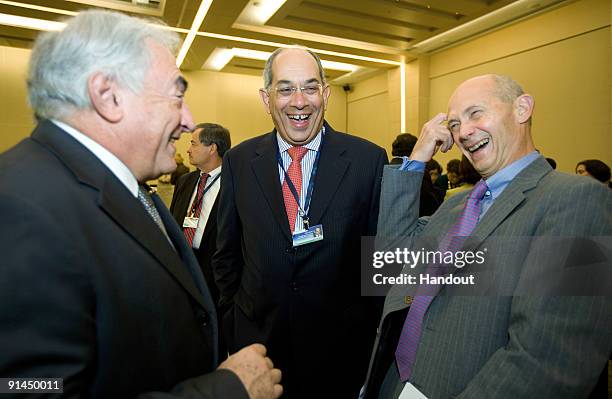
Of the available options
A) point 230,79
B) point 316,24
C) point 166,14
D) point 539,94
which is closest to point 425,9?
point 316,24

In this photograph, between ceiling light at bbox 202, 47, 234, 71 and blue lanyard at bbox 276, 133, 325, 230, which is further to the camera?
ceiling light at bbox 202, 47, 234, 71

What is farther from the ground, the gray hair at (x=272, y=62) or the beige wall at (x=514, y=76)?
the beige wall at (x=514, y=76)

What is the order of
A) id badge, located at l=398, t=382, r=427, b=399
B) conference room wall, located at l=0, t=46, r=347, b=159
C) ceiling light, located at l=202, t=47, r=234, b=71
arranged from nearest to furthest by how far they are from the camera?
id badge, located at l=398, t=382, r=427, b=399, ceiling light, located at l=202, t=47, r=234, b=71, conference room wall, located at l=0, t=46, r=347, b=159

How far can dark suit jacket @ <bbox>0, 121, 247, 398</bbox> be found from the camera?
2.17 ft

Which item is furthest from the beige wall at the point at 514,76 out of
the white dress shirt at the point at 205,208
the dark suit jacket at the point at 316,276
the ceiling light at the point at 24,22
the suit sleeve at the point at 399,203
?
the suit sleeve at the point at 399,203

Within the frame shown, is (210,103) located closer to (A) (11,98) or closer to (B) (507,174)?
(A) (11,98)

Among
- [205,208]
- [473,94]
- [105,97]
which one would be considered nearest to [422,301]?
[473,94]

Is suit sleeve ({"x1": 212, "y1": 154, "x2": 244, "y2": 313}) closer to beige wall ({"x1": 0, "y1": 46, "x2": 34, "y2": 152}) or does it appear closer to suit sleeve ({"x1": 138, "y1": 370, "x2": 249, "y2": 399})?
suit sleeve ({"x1": 138, "y1": 370, "x2": 249, "y2": 399})

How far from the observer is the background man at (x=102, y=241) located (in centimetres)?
67

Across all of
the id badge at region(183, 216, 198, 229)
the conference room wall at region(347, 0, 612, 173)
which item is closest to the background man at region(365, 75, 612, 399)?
the id badge at region(183, 216, 198, 229)

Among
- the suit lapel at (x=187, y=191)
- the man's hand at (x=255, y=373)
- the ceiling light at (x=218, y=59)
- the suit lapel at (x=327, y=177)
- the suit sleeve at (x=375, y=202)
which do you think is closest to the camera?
the man's hand at (x=255, y=373)

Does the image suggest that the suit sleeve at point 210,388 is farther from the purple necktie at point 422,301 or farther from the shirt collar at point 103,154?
the purple necktie at point 422,301

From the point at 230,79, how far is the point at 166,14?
5.19 metres

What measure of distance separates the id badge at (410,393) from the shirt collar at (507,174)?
0.68 m
